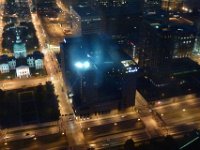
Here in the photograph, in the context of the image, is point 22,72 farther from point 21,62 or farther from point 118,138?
point 118,138

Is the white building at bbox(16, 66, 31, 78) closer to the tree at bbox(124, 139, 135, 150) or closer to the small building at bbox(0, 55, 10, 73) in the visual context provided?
the small building at bbox(0, 55, 10, 73)

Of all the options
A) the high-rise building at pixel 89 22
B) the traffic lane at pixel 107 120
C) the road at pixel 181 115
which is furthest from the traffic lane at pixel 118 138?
the high-rise building at pixel 89 22

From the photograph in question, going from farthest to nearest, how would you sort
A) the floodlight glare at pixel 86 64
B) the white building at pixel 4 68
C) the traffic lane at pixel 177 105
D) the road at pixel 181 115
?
the white building at pixel 4 68
the traffic lane at pixel 177 105
the floodlight glare at pixel 86 64
the road at pixel 181 115

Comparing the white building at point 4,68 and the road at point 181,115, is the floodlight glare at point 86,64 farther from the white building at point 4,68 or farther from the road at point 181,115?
the white building at point 4,68

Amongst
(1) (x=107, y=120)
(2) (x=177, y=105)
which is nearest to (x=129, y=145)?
(1) (x=107, y=120)

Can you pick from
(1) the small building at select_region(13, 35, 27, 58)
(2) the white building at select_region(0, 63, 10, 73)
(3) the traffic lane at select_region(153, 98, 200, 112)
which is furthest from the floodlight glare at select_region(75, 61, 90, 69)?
(1) the small building at select_region(13, 35, 27, 58)
